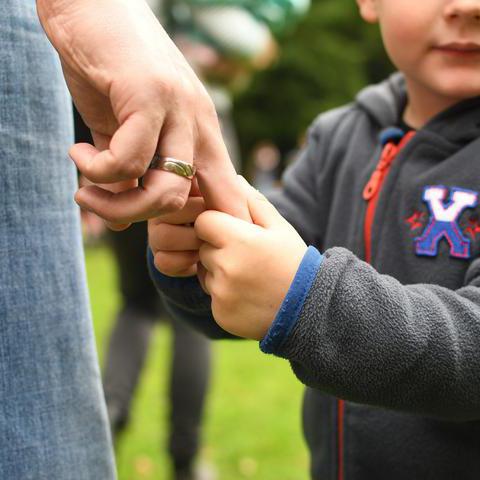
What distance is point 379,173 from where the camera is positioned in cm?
178

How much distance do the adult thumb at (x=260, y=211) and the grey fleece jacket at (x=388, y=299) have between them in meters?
0.09

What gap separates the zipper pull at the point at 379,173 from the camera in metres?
1.77

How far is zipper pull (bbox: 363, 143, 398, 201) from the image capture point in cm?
177

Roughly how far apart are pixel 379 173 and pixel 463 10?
37cm

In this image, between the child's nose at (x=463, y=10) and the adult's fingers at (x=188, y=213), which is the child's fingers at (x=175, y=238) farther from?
the child's nose at (x=463, y=10)

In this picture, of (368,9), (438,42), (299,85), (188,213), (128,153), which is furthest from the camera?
(299,85)

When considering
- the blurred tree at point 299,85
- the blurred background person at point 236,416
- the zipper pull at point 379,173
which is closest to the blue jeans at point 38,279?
the zipper pull at point 379,173

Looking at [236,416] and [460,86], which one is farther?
[236,416]

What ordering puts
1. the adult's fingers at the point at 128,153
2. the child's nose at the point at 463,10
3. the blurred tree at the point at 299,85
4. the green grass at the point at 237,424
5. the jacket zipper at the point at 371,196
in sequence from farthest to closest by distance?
the blurred tree at the point at 299,85
the green grass at the point at 237,424
the jacket zipper at the point at 371,196
the child's nose at the point at 463,10
the adult's fingers at the point at 128,153

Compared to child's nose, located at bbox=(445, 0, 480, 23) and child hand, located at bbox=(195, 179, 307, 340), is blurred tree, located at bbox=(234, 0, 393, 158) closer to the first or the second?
child's nose, located at bbox=(445, 0, 480, 23)

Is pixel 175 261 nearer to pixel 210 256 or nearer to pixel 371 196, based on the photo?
pixel 210 256

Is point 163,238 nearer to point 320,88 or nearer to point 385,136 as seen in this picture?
point 385,136

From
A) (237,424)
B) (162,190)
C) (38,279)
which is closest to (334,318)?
(162,190)

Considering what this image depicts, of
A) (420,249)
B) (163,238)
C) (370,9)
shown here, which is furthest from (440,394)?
(370,9)
